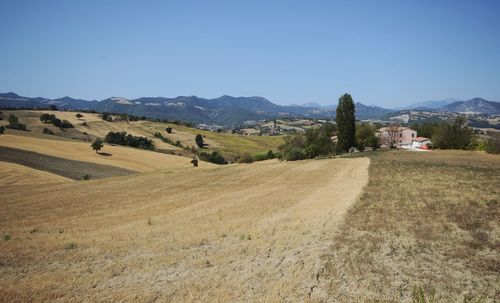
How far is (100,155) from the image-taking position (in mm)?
81375

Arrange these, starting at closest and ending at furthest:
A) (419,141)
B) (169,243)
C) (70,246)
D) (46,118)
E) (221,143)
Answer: (70,246) < (169,243) < (419,141) < (46,118) < (221,143)

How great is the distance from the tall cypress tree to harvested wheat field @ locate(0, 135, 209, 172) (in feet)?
114

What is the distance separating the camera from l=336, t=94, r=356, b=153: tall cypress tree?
281 ft

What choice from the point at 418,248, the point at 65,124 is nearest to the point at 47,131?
the point at 65,124

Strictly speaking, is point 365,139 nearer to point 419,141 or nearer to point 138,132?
point 419,141

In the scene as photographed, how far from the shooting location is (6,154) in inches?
2275

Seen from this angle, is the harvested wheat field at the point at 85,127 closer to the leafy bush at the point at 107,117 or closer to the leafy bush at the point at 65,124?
the leafy bush at the point at 65,124

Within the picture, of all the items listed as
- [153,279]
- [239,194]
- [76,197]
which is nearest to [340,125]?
[239,194]

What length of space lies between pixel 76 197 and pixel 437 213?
2697 cm

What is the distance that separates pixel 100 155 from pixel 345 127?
5396 cm

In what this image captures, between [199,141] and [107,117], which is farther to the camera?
[107,117]

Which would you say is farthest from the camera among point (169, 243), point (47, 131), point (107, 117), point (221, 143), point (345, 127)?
point (107, 117)

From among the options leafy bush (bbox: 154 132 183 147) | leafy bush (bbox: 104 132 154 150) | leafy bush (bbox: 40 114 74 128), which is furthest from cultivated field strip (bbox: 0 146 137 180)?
leafy bush (bbox: 40 114 74 128)

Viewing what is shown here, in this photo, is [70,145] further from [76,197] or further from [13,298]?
[13,298]
